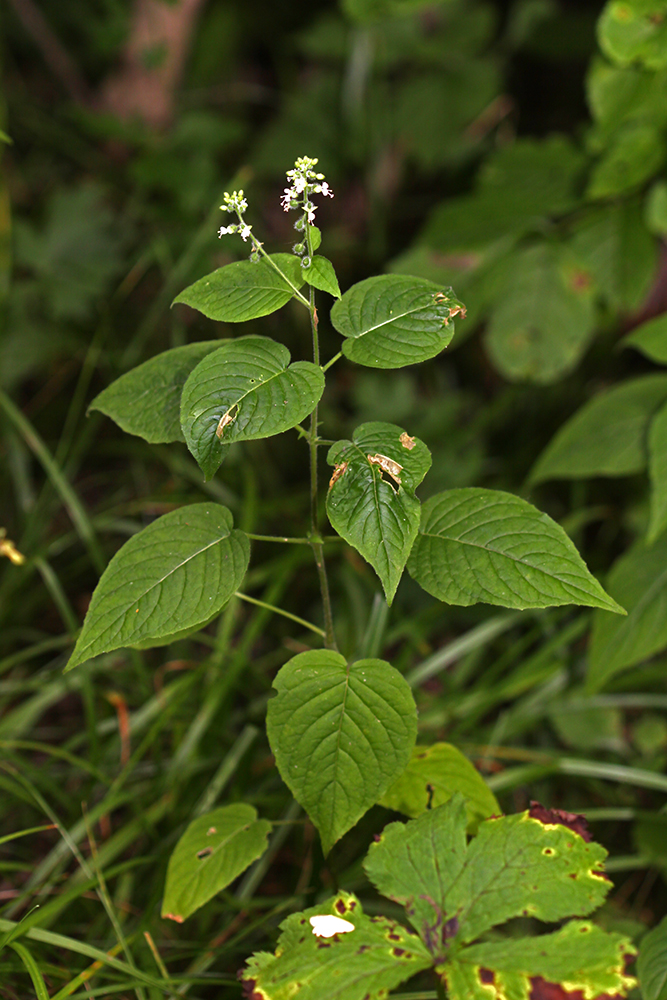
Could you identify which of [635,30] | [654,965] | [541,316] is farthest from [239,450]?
[654,965]

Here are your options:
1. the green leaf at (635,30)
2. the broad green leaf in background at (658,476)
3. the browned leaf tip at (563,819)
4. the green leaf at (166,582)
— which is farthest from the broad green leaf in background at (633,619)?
the green leaf at (635,30)

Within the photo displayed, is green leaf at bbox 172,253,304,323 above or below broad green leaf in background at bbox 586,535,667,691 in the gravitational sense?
above

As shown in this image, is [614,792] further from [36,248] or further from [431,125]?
[36,248]

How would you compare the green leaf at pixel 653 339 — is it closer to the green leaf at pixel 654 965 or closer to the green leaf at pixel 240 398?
the green leaf at pixel 240 398

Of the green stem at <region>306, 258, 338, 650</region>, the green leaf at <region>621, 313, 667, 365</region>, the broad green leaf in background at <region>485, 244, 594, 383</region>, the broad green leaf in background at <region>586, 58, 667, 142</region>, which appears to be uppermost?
the broad green leaf in background at <region>586, 58, 667, 142</region>

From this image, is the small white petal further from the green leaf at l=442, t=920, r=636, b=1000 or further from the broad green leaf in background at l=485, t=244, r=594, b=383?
the broad green leaf in background at l=485, t=244, r=594, b=383

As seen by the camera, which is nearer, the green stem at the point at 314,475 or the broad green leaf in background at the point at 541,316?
the green stem at the point at 314,475

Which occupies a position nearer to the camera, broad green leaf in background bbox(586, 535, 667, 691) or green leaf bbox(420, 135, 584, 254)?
broad green leaf in background bbox(586, 535, 667, 691)

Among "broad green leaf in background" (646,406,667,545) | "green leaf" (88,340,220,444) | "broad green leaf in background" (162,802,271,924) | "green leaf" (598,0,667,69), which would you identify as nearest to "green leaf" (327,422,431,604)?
"green leaf" (88,340,220,444)
